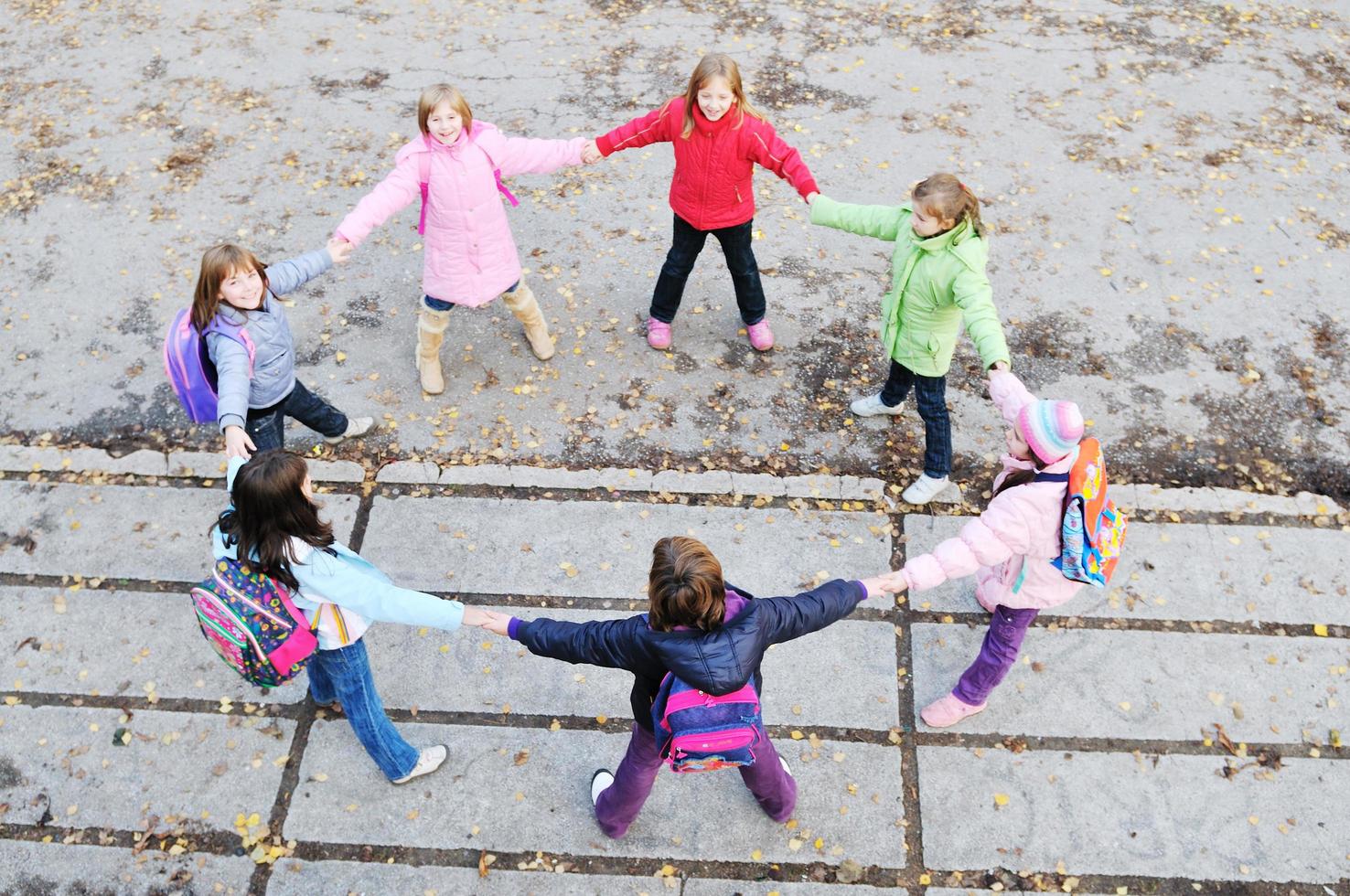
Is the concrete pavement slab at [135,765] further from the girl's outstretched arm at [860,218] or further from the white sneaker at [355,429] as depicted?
the girl's outstretched arm at [860,218]

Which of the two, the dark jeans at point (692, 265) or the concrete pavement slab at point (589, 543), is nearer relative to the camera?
the concrete pavement slab at point (589, 543)

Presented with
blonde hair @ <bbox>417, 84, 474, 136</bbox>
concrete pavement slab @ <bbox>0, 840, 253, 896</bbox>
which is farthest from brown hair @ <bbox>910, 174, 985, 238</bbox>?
concrete pavement slab @ <bbox>0, 840, 253, 896</bbox>

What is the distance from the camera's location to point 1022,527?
381 cm

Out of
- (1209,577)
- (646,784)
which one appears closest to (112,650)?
(646,784)

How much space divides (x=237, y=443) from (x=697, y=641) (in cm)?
223

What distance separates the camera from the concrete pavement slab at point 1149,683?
466 cm

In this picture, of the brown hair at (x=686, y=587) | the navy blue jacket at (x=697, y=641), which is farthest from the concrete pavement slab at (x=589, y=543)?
the brown hair at (x=686, y=587)

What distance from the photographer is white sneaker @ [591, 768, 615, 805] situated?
434cm

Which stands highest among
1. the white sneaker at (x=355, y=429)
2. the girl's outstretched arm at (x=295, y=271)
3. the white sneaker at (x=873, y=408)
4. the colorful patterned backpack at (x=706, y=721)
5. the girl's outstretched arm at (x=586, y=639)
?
the girl's outstretched arm at (x=295, y=271)

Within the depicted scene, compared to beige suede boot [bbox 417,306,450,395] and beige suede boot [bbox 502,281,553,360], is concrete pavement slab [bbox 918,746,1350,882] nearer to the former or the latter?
beige suede boot [bbox 502,281,553,360]

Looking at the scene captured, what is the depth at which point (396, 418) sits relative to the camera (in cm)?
597

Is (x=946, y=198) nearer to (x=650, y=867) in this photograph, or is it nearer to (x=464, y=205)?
(x=464, y=205)

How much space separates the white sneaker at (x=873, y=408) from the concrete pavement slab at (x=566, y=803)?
2.08 m

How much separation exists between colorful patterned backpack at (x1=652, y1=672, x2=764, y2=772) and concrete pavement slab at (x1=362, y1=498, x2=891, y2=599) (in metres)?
1.75
